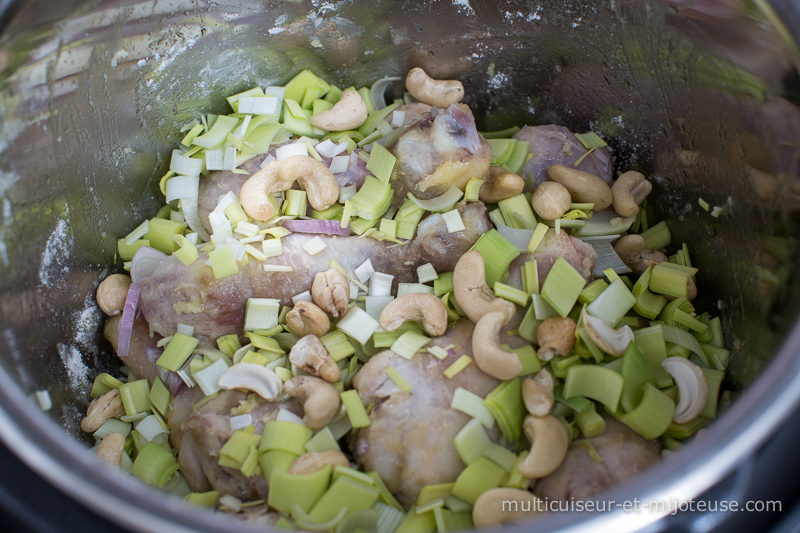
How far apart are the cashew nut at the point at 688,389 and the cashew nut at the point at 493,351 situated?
436mm

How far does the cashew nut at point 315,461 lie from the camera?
133cm

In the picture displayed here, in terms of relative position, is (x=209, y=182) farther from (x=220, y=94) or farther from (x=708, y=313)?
(x=708, y=313)

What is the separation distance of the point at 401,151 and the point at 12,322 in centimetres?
121

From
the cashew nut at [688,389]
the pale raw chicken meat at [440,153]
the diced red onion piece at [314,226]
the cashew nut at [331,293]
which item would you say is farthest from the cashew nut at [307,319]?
the cashew nut at [688,389]

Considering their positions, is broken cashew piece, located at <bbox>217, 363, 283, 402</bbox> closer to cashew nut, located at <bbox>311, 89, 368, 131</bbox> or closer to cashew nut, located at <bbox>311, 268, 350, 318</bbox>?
cashew nut, located at <bbox>311, 268, 350, 318</bbox>

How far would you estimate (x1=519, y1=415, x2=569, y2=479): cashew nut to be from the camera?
130cm

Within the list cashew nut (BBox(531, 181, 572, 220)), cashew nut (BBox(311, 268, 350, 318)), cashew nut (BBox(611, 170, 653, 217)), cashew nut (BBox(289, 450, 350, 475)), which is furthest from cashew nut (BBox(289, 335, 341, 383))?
cashew nut (BBox(611, 170, 653, 217))

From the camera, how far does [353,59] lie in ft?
A: 6.95

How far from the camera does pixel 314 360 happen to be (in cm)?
153

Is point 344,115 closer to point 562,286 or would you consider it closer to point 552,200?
point 552,200

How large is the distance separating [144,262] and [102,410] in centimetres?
51

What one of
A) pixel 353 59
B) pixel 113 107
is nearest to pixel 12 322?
pixel 113 107

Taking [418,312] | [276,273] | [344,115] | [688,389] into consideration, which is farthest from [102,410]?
[688,389]

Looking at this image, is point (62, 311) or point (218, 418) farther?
point (62, 311)
